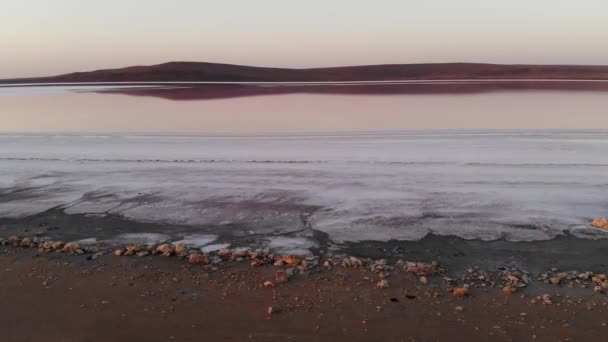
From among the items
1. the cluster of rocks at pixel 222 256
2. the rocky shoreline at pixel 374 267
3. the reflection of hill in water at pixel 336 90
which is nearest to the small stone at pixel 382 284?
the rocky shoreline at pixel 374 267

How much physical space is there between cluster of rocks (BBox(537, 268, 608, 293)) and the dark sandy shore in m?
0.03

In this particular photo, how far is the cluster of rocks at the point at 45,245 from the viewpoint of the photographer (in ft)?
15.6

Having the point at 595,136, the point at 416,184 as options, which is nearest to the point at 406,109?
the point at 595,136

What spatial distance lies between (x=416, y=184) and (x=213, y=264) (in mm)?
3757

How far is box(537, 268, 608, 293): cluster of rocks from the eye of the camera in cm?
391

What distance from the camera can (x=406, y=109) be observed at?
62.4ft

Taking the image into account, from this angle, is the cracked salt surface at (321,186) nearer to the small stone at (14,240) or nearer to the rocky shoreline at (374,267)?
the rocky shoreline at (374,267)

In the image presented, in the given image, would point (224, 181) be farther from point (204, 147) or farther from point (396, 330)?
point (396, 330)

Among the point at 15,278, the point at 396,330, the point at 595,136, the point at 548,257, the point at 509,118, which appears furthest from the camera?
the point at 509,118

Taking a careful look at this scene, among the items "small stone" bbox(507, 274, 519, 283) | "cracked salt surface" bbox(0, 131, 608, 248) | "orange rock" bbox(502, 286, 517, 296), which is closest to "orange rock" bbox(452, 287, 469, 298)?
"orange rock" bbox(502, 286, 517, 296)

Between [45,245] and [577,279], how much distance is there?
15.6 feet

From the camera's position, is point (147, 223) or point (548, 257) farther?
point (147, 223)

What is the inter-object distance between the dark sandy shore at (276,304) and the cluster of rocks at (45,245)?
29cm

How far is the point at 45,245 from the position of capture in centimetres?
484
